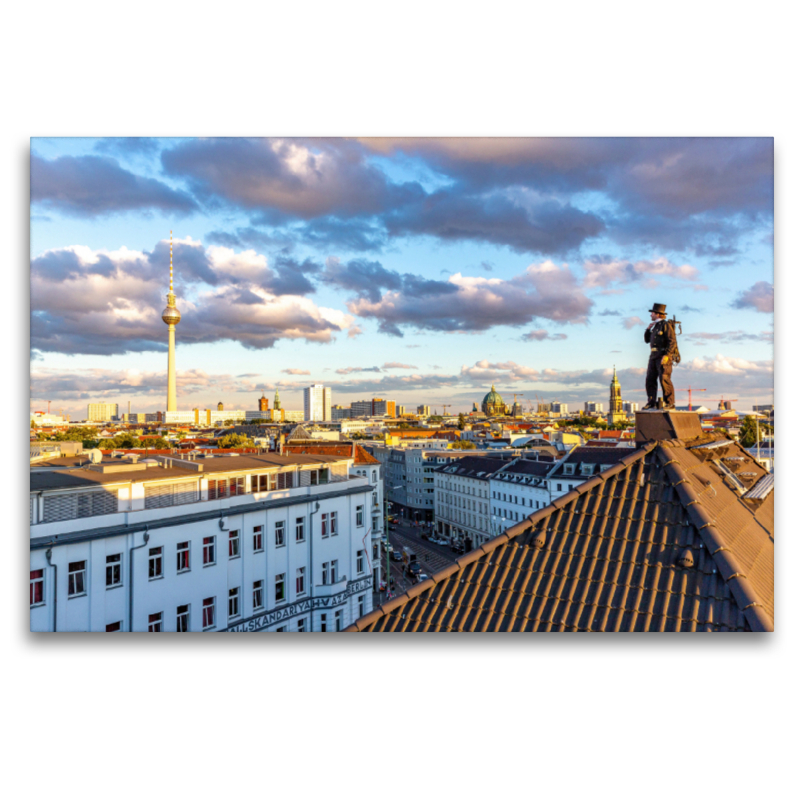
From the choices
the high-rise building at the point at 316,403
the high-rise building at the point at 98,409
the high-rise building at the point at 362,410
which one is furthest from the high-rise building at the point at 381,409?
the high-rise building at the point at 98,409

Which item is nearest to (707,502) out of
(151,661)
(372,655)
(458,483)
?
(372,655)

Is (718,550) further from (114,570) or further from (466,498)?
(466,498)

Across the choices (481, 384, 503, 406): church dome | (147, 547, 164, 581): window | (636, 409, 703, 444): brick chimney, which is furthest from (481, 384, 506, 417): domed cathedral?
(636, 409, 703, 444): brick chimney

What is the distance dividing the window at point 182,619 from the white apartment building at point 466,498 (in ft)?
75.2

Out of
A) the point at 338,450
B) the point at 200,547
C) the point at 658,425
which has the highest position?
the point at 658,425

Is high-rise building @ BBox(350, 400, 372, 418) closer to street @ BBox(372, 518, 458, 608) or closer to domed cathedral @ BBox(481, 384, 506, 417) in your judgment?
street @ BBox(372, 518, 458, 608)

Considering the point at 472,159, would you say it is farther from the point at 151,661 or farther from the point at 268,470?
the point at 151,661

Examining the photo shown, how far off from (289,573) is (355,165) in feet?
17.6

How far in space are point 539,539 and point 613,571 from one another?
1.48ft

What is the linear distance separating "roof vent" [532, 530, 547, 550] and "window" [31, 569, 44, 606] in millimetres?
4810

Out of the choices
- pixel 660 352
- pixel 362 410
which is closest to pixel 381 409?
pixel 362 410

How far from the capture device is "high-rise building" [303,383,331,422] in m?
13.3

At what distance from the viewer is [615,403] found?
77.4 ft

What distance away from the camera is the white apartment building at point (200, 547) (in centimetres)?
574
